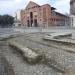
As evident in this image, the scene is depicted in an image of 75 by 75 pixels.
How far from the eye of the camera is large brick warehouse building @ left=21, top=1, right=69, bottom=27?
84.4 meters

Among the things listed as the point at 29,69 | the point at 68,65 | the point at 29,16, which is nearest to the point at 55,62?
the point at 68,65

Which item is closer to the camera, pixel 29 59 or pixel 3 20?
pixel 29 59

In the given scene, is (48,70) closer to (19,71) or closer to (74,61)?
(19,71)

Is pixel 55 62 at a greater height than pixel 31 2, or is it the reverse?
pixel 31 2

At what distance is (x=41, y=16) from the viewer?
87.0m

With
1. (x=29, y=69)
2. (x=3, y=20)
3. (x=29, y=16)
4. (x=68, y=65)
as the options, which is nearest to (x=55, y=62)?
(x=68, y=65)

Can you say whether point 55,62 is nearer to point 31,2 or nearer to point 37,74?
point 37,74

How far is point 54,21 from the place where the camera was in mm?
86312

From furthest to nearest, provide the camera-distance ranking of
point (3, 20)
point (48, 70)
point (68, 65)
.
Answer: point (3, 20) → point (68, 65) → point (48, 70)

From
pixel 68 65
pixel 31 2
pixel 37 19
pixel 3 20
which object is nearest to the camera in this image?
pixel 68 65

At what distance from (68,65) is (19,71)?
2887 mm

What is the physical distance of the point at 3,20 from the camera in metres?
84.8

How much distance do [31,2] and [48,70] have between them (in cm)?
8821

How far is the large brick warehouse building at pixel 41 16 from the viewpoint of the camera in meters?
84.4
